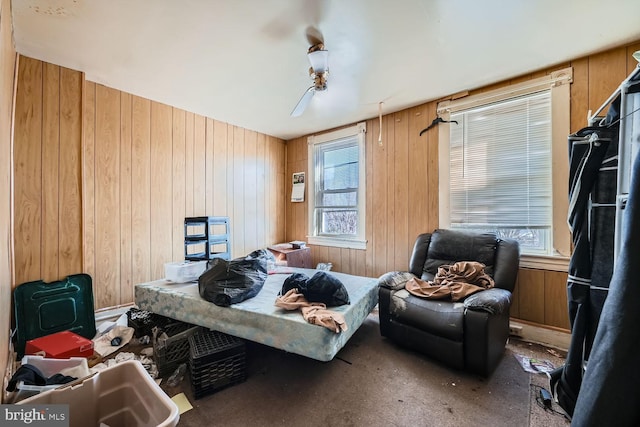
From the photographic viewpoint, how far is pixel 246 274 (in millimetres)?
1946

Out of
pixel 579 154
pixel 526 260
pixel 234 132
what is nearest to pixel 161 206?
pixel 234 132

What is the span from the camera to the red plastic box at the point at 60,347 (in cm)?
173

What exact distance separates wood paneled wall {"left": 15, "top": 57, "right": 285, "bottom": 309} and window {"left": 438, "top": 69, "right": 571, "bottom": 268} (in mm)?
2938

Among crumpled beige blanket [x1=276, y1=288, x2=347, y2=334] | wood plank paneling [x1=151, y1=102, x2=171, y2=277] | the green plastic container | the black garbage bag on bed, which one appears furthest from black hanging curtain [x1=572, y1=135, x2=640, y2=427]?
wood plank paneling [x1=151, y1=102, x2=171, y2=277]

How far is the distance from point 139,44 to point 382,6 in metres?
1.81

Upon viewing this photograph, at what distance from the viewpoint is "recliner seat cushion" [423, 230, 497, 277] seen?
7.48 feet

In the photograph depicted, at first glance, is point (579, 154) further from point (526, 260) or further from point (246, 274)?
point (246, 274)

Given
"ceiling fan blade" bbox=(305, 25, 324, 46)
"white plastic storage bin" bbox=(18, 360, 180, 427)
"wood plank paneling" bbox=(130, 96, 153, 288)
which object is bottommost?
"white plastic storage bin" bbox=(18, 360, 180, 427)

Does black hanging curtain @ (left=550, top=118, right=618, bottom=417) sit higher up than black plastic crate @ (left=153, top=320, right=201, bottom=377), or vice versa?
black hanging curtain @ (left=550, top=118, right=618, bottom=417)

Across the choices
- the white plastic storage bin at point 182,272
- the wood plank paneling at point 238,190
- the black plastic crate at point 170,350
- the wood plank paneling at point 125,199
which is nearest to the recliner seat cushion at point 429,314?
the black plastic crate at point 170,350

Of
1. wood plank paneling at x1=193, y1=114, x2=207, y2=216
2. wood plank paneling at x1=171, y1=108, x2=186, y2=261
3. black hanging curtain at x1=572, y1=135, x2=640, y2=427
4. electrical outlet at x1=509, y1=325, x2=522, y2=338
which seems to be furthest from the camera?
wood plank paneling at x1=193, y1=114, x2=207, y2=216

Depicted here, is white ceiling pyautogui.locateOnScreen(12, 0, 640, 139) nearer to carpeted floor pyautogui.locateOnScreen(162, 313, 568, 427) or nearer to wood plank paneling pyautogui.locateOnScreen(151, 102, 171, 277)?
wood plank paneling pyautogui.locateOnScreen(151, 102, 171, 277)

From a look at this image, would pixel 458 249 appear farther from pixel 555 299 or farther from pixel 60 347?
pixel 60 347

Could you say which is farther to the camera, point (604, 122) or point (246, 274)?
point (246, 274)
